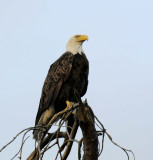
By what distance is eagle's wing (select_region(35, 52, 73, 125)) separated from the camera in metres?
5.96

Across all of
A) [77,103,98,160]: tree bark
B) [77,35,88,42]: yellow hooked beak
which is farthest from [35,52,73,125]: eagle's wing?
[77,103,98,160]: tree bark

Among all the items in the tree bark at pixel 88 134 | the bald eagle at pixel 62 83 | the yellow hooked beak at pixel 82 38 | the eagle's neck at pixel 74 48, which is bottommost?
the tree bark at pixel 88 134

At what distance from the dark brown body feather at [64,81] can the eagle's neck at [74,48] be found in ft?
0.33

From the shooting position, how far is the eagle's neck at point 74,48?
627 cm

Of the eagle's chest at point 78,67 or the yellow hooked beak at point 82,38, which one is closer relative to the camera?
the eagle's chest at point 78,67

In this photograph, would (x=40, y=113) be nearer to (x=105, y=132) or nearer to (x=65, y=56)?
(x=65, y=56)

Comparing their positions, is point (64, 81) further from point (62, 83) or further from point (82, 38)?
point (82, 38)

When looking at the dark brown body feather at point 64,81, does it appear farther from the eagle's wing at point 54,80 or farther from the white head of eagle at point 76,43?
the white head of eagle at point 76,43

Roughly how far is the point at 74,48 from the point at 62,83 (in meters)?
0.79

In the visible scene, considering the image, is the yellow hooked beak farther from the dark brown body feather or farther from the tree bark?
the tree bark

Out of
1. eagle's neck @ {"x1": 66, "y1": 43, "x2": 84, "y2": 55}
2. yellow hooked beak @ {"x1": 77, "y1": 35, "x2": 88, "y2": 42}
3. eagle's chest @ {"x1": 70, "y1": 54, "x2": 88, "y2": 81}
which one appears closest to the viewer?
eagle's chest @ {"x1": 70, "y1": 54, "x2": 88, "y2": 81}

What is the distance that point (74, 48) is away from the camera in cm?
636

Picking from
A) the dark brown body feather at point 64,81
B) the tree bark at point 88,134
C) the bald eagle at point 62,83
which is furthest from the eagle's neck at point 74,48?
the tree bark at point 88,134

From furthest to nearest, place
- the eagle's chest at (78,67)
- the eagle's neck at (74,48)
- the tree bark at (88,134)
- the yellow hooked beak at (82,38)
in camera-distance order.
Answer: the yellow hooked beak at (82,38)
the eagle's neck at (74,48)
the eagle's chest at (78,67)
the tree bark at (88,134)
